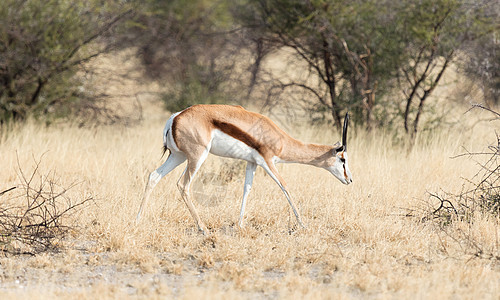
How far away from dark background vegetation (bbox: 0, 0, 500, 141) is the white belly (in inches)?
171

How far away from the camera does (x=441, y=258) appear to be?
4.74m

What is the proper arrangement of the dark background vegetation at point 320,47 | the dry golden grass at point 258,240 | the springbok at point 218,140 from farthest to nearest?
the dark background vegetation at point 320,47
the springbok at point 218,140
the dry golden grass at point 258,240

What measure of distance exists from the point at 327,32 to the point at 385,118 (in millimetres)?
1757

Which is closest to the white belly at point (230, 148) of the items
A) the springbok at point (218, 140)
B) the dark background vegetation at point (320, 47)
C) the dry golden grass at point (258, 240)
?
the springbok at point (218, 140)

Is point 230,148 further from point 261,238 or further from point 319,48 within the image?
point 319,48

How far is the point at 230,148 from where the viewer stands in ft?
18.0

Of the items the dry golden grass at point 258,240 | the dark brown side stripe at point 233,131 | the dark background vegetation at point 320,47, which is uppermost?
the dark background vegetation at point 320,47

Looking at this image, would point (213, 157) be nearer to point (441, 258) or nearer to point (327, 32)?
point (327, 32)

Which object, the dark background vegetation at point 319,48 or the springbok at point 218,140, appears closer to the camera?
the springbok at point 218,140

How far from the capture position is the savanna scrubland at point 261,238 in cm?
412

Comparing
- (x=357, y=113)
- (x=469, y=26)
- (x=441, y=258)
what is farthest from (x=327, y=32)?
(x=441, y=258)

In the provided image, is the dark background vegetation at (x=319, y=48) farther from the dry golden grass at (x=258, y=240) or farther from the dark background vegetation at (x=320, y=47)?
the dry golden grass at (x=258, y=240)

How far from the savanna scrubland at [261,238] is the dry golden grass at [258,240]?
1 centimetres

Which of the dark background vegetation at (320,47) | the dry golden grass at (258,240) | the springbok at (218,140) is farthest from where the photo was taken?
the dark background vegetation at (320,47)
